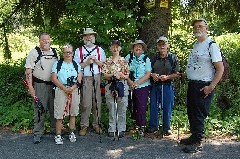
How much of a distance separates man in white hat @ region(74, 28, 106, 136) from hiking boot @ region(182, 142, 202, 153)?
1.78m

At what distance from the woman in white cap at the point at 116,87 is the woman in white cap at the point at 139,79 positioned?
21 centimetres

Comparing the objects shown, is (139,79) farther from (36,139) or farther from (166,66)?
(36,139)

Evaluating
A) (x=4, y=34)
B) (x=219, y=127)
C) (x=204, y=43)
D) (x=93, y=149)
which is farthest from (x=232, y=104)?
(x=4, y=34)

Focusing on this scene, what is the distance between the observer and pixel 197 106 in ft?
20.1

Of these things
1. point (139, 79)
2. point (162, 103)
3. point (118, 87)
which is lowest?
point (162, 103)

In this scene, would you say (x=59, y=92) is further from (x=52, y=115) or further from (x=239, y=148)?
(x=239, y=148)

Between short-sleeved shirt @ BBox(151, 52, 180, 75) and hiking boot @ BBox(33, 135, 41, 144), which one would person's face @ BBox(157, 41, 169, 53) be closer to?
short-sleeved shirt @ BBox(151, 52, 180, 75)

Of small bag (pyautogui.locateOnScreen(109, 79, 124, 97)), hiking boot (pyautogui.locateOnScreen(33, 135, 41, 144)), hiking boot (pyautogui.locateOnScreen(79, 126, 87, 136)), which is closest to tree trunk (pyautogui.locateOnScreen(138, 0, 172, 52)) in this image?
small bag (pyautogui.locateOnScreen(109, 79, 124, 97))

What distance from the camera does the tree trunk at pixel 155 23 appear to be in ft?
29.9

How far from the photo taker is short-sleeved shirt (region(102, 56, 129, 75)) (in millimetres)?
6797

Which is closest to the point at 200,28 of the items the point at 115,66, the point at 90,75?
the point at 115,66

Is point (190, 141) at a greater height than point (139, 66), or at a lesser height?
lesser

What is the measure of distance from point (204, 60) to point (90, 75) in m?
2.22

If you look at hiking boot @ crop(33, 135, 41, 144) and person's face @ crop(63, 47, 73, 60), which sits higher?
person's face @ crop(63, 47, 73, 60)
